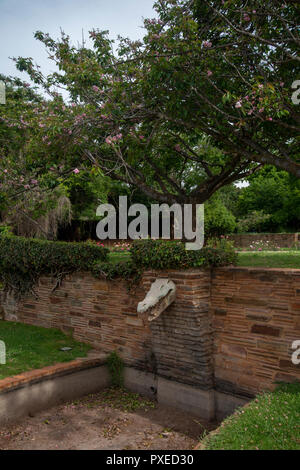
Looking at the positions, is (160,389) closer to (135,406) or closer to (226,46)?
(135,406)

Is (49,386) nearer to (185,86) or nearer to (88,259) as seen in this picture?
→ (88,259)

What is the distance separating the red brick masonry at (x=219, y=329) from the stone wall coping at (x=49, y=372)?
450 mm

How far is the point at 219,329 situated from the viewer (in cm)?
462

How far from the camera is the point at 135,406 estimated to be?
5055mm

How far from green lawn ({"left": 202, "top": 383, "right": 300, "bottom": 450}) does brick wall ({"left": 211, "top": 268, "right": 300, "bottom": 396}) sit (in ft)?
2.10

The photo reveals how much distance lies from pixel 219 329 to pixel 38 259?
3.75 meters

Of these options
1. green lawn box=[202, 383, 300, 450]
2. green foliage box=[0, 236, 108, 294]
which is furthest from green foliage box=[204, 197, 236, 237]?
green lawn box=[202, 383, 300, 450]

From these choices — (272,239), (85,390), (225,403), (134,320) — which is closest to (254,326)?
(225,403)

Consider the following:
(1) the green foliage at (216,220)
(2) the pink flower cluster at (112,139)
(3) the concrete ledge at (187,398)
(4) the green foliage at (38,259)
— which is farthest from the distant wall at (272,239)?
(2) the pink flower cluster at (112,139)

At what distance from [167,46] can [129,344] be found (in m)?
4.26

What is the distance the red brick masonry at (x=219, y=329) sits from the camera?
4.07 metres

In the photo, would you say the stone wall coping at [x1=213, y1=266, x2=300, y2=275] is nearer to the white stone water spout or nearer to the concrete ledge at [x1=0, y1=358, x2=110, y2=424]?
the white stone water spout

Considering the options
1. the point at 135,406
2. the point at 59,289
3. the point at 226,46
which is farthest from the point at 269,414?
the point at 59,289

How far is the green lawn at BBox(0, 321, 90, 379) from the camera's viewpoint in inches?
201
